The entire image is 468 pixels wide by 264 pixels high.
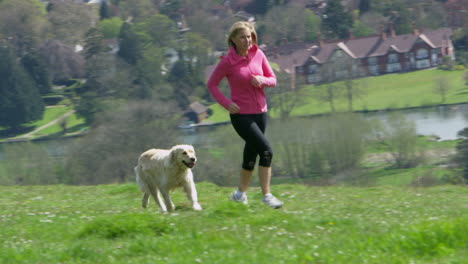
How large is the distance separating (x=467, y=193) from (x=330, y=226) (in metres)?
6.80

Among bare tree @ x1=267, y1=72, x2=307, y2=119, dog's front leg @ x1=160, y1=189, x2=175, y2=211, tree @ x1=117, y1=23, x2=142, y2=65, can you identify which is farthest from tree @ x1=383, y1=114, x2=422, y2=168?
tree @ x1=117, y1=23, x2=142, y2=65

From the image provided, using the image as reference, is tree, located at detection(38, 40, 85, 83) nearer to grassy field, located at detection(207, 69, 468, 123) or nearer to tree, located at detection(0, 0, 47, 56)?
tree, located at detection(0, 0, 47, 56)

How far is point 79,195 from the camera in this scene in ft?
48.4

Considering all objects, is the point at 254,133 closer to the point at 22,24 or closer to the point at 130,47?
the point at 130,47

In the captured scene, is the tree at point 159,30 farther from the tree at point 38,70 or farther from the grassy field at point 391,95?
the grassy field at point 391,95

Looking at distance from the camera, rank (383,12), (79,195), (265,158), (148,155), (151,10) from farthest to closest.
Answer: (151,10), (383,12), (79,195), (148,155), (265,158)

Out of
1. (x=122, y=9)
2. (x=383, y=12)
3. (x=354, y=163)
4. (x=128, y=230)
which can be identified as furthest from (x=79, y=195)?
(x=122, y=9)

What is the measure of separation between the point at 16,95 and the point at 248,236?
121 metres

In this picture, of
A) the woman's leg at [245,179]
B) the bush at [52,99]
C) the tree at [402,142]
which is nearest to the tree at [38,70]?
the bush at [52,99]

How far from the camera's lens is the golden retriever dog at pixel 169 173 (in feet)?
30.5

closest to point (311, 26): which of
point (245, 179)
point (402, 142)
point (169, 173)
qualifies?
point (402, 142)

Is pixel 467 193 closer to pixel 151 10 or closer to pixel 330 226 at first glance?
pixel 330 226

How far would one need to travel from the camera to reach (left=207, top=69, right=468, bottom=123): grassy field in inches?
3807

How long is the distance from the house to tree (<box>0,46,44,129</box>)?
147 ft
